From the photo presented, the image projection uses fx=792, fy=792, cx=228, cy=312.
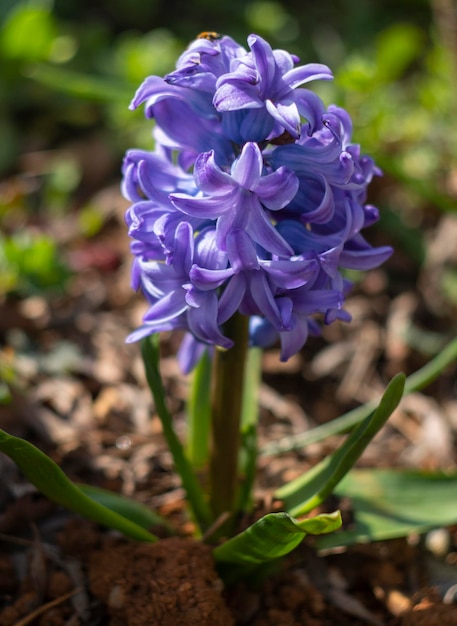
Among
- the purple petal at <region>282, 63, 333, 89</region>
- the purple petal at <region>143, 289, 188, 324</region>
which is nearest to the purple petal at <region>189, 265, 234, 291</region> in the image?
the purple petal at <region>143, 289, 188, 324</region>

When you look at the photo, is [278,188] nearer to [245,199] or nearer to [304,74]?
[245,199]

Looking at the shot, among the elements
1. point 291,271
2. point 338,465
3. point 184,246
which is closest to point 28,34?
point 184,246

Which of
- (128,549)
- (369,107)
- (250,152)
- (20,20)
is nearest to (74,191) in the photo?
(20,20)

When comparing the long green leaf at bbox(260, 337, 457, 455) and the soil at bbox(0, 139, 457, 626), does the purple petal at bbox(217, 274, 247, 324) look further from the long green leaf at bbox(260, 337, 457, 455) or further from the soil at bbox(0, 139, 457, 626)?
the soil at bbox(0, 139, 457, 626)

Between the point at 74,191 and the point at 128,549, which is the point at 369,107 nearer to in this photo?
the point at 74,191

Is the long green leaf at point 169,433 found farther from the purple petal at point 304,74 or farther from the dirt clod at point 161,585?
the purple petal at point 304,74

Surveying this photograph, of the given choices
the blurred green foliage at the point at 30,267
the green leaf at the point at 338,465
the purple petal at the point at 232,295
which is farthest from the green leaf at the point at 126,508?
the blurred green foliage at the point at 30,267
